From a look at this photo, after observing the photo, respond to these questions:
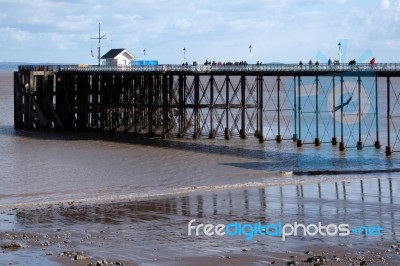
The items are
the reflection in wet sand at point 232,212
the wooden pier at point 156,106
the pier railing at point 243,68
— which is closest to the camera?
the reflection in wet sand at point 232,212

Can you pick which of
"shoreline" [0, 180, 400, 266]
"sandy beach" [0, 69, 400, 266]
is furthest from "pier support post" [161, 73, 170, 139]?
"shoreline" [0, 180, 400, 266]

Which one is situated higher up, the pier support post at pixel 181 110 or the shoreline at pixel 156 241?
the pier support post at pixel 181 110

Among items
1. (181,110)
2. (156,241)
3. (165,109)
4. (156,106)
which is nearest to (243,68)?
(181,110)

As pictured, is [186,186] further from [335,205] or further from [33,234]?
[33,234]

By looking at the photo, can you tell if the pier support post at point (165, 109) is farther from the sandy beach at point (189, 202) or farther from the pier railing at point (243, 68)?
the sandy beach at point (189, 202)

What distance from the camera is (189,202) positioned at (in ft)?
89.2

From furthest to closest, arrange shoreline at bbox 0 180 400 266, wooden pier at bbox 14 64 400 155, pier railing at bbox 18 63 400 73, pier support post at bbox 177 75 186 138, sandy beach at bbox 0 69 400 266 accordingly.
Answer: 1. pier support post at bbox 177 75 186 138
2. wooden pier at bbox 14 64 400 155
3. pier railing at bbox 18 63 400 73
4. sandy beach at bbox 0 69 400 266
5. shoreline at bbox 0 180 400 266

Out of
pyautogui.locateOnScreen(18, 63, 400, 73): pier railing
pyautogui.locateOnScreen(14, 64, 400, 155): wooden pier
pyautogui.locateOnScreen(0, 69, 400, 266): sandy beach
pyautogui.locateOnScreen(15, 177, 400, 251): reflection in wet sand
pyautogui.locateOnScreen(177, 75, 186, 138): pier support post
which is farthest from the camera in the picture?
pyautogui.locateOnScreen(177, 75, 186, 138): pier support post

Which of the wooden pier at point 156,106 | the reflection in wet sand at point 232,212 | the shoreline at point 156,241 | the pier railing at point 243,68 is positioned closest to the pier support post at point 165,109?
the wooden pier at point 156,106

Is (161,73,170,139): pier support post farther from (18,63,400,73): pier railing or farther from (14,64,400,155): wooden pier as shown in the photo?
(18,63,400,73): pier railing

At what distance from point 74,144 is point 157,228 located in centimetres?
2743

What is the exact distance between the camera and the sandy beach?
19.4 m

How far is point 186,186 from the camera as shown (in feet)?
105

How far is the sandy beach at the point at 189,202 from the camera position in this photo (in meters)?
19.4
